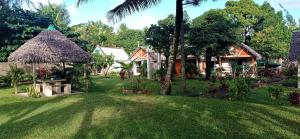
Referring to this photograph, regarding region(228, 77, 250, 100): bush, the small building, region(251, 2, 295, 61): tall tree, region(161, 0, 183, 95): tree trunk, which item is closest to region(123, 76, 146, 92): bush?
region(161, 0, 183, 95): tree trunk

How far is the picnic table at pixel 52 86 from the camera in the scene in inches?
613

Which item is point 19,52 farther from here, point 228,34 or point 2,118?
point 228,34

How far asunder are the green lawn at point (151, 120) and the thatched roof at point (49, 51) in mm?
5188

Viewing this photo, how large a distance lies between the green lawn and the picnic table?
418 cm

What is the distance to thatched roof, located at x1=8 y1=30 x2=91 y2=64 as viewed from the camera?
636 inches

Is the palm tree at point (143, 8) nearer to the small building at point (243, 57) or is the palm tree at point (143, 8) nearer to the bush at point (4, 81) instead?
the bush at point (4, 81)

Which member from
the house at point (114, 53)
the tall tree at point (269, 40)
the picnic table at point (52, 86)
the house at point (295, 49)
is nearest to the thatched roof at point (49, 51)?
the picnic table at point (52, 86)

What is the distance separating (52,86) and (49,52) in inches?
69.3

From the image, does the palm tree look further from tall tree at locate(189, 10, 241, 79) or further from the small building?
the small building

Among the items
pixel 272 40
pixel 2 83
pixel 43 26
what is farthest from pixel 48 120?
pixel 272 40

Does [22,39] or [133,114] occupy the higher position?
[22,39]

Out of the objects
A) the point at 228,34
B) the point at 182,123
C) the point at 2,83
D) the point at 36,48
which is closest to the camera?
the point at 182,123

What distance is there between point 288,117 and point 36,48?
12.2 m

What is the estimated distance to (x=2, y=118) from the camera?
10.1 metres
